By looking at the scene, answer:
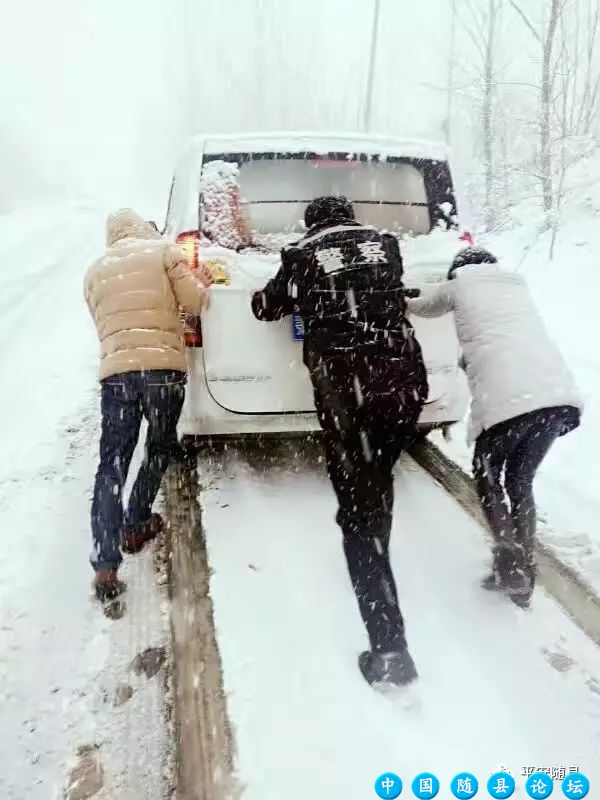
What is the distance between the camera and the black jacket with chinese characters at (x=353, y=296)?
2.43 m

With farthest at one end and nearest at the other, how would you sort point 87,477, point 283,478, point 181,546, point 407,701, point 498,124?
point 498,124 < point 87,477 < point 283,478 < point 181,546 < point 407,701

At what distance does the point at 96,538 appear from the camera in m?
3.04

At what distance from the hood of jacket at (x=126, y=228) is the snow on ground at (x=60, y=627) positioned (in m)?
1.60

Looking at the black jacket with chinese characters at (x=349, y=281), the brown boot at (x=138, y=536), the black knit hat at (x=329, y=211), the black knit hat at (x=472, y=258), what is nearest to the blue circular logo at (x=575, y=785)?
the black jacket with chinese characters at (x=349, y=281)

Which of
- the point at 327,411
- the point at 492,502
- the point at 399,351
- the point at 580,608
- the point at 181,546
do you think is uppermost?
the point at 399,351

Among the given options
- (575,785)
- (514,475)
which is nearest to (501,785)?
(575,785)

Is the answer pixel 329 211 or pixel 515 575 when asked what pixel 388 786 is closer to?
pixel 515 575

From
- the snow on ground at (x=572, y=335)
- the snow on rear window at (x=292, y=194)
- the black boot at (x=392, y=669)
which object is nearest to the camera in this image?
the black boot at (x=392, y=669)

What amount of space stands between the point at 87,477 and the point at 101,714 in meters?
2.22

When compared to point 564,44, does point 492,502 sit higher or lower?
lower

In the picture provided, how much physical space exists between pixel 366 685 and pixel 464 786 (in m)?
0.53

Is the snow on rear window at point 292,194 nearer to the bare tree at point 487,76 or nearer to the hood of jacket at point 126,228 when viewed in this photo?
the hood of jacket at point 126,228

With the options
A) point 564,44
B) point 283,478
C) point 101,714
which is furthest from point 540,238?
point 101,714

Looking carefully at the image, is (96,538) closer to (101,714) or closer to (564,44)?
(101,714)
